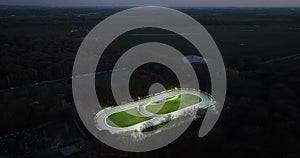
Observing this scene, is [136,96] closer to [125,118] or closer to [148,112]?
[148,112]

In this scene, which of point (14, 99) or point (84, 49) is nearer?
point (14, 99)

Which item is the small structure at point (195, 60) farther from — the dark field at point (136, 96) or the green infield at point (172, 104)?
the green infield at point (172, 104)

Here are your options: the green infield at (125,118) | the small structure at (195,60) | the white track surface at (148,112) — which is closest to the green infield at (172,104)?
the white track surface at (148,112)

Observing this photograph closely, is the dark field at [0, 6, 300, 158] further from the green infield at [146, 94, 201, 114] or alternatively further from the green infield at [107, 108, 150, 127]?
the green infield at [146, 94, 201, 114]

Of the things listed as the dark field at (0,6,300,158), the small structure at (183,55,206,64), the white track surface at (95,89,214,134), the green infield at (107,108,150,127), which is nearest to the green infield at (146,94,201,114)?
the white track surface at (95,89,214,134)

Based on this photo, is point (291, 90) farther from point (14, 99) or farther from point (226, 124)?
point (14, 99)

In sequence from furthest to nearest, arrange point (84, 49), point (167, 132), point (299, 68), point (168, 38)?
1. point (168, 38)
2. point (84, 49)
3. point (299, 68)
4. point (167, 132)

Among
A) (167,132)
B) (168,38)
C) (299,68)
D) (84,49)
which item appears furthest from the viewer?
(168,38)

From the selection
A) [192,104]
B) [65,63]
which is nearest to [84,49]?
[65,63]
